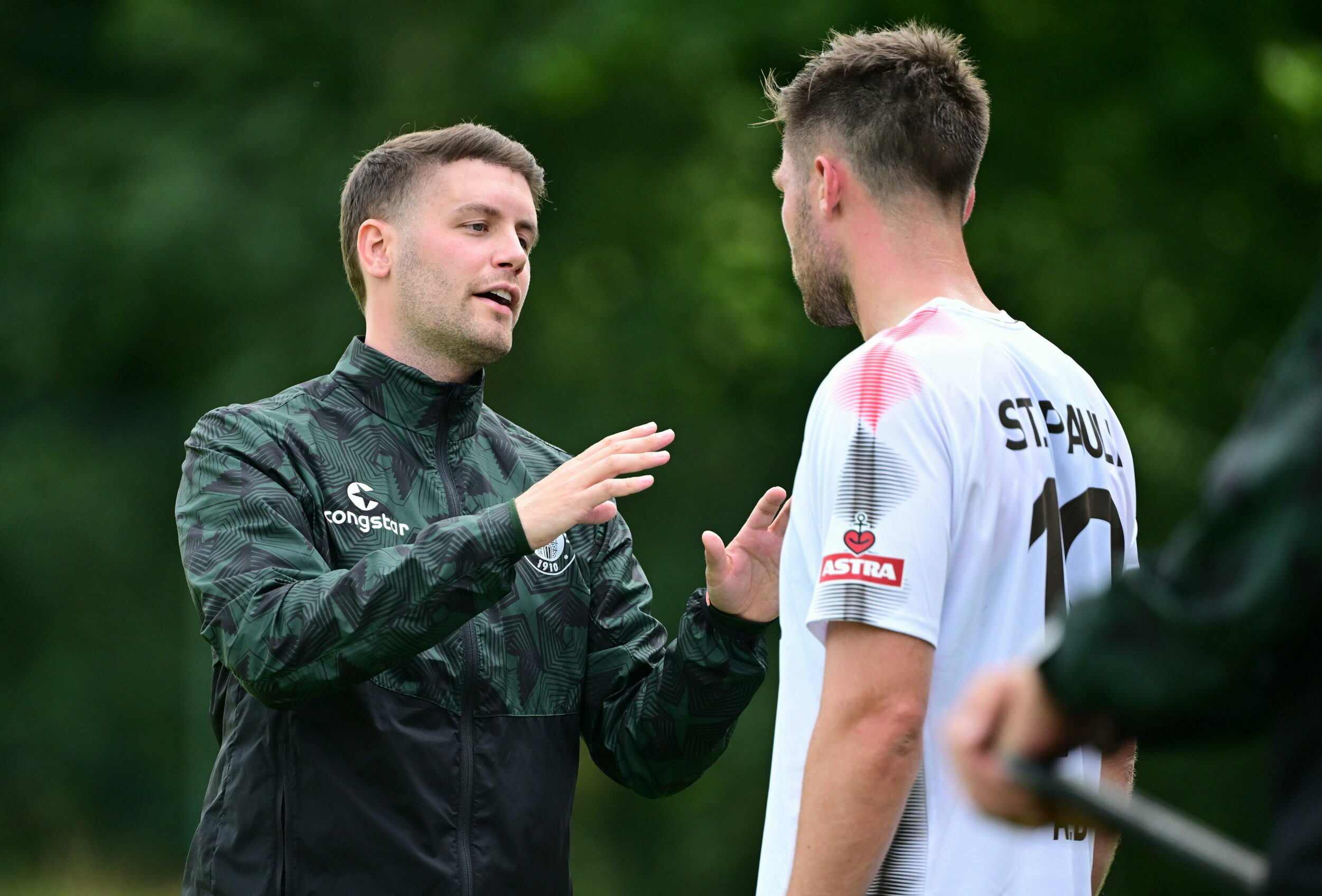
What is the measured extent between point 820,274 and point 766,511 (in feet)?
2.38

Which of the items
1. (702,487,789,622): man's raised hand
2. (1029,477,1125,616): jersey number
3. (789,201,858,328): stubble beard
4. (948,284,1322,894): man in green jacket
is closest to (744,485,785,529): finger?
(702,487,789,622): man's raised hand

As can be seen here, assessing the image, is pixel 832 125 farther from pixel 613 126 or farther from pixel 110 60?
pixel 110 60

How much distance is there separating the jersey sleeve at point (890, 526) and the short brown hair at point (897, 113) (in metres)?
0.56

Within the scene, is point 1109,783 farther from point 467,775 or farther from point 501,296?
point 501,296

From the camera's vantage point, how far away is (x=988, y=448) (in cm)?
250

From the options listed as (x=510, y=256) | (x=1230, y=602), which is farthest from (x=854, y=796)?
(x=510, y=256)

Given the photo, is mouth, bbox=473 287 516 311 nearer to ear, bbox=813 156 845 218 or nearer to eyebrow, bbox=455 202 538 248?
eyebrow, bbox=455 202 538 248

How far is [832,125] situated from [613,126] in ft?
31.0

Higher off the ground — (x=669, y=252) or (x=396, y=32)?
(x=396, y=32)

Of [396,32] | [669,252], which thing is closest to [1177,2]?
[669,252]

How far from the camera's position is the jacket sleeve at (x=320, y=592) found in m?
2.95

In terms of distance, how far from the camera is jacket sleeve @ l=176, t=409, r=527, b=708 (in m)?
2.95

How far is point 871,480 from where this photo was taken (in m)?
2.47

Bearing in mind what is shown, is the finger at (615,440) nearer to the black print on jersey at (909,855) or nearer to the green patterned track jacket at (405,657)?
the green patterned track jacket at (405,657)
